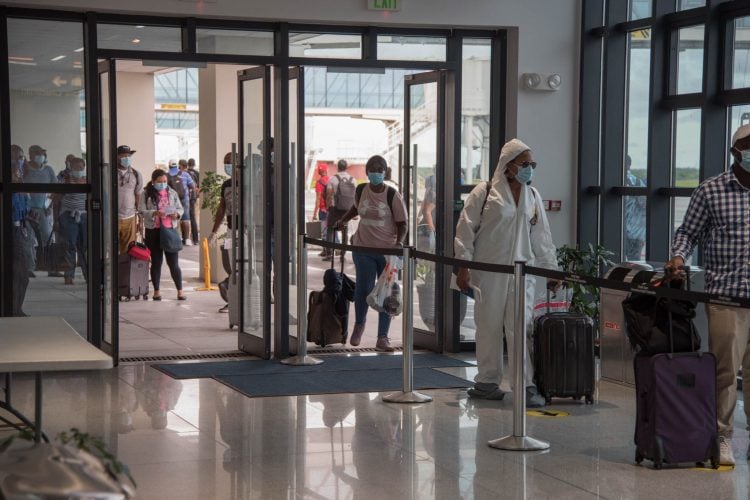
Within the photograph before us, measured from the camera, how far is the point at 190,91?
38969 mm

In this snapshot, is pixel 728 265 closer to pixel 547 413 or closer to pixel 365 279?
pixel 547 413

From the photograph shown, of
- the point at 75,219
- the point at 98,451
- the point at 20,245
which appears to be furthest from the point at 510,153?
the point at 98,451

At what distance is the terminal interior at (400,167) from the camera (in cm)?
718

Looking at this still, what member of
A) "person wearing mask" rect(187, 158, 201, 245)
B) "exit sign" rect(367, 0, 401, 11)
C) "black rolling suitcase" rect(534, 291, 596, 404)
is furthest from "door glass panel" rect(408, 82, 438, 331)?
"person wearing mask" rect(187, 158, 201, 245)

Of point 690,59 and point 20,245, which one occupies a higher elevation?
point 690,59

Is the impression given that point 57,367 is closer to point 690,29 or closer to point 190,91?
point 690,29

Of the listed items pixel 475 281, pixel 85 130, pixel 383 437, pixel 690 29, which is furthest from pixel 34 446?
pixel 690 29

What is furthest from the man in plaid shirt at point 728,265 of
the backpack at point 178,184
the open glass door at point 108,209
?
the backpack at point 178,184

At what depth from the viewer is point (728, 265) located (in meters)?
5.97

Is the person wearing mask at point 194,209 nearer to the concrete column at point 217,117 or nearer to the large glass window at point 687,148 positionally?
the concrete column at point 217,117

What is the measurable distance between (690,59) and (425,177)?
239cm

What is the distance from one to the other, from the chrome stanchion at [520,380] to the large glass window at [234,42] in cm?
384

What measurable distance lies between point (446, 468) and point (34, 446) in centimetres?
323

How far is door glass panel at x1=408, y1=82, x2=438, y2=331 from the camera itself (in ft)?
32.4
